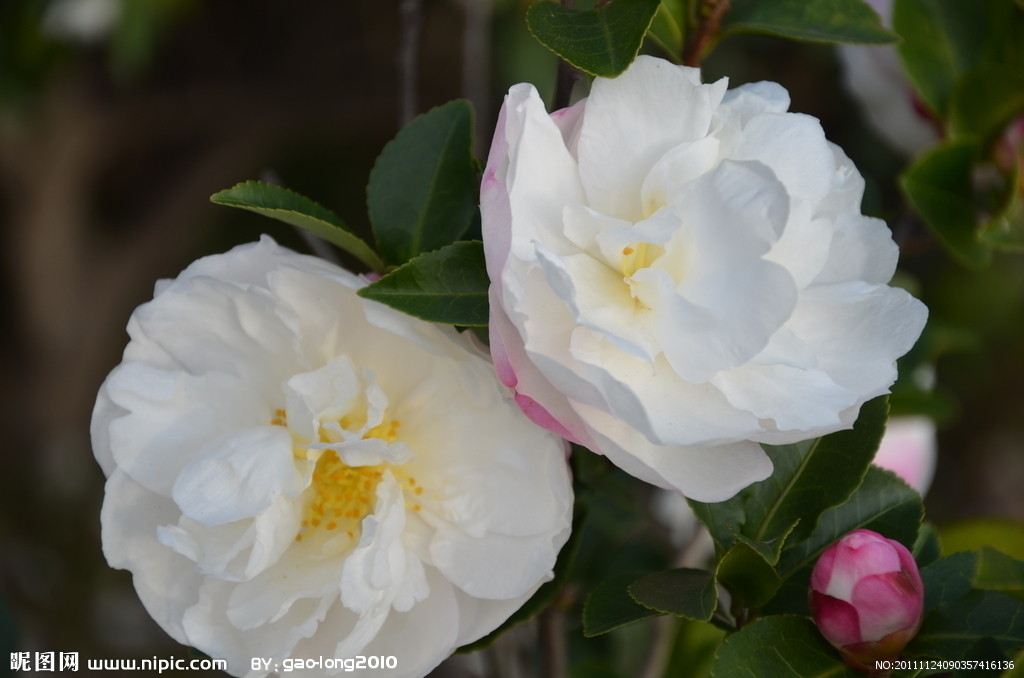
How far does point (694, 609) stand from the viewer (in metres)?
0.66

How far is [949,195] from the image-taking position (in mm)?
1054

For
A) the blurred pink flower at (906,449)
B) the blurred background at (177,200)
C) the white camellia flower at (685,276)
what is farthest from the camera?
the blurred background at (177,200)

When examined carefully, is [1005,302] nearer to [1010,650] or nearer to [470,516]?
[1010,650]

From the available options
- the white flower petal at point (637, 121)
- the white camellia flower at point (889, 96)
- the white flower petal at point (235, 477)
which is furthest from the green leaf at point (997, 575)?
the white camellia flower at point (889, 96)

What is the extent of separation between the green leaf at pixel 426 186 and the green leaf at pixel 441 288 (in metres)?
0.11

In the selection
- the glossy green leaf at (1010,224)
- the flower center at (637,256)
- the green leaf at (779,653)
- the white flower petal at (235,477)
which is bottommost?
the green leaf at (779,653)

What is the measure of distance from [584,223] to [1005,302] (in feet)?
7.38

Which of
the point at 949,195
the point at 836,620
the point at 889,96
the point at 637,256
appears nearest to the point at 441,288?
the point at 637,256

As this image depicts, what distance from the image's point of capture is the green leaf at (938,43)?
3.56 ft

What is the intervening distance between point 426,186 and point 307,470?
246 mm

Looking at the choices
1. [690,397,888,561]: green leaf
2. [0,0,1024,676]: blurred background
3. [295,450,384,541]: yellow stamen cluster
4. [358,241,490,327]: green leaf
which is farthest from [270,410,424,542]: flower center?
[0,0,1024,676]: blurred background

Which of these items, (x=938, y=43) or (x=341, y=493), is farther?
(x=938, y=43)

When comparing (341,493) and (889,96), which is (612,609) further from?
(889,96)

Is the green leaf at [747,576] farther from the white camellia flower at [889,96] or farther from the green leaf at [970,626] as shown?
the white camellia flower at [889,96]
